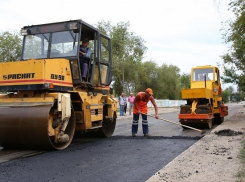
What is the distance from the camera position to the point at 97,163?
18.2 ft

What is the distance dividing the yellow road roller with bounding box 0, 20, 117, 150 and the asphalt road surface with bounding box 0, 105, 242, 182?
583mm

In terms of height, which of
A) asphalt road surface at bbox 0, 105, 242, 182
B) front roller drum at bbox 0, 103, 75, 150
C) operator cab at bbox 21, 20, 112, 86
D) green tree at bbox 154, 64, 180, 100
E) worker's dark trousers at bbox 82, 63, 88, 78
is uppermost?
green tree at bbox 154, 64, 180, 100

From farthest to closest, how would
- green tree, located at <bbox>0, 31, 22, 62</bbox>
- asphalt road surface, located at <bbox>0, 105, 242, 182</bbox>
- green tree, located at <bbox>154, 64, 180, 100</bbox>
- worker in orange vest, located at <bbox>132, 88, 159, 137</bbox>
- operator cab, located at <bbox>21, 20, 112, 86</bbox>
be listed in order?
1. green tree, located at <bbox>154, 64, 180, 100</bbox>
2. green tree, located at <bbox>0, 31, 22, 62</bbox>
3. worker in orange vest, located at <bbox>132, 88, 159, 137</bbox>
4. operator cab, located at <bbox>21, 20, 112, 86</bbox>
5. asphalt road surface, located at <bbox>0, 105, 242, 182</bbox>

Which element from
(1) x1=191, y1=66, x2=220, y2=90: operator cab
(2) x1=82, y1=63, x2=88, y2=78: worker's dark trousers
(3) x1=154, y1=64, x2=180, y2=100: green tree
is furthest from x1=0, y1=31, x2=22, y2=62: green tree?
(3) x1=154, y1=64, x2=180, y2=100: green tree

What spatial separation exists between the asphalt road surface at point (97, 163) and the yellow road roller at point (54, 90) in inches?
22.9

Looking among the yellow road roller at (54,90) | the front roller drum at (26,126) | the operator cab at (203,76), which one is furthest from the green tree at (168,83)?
the front roller drum at (26,126)

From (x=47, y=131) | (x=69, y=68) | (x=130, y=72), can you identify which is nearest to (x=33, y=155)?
(x=47, y=131)

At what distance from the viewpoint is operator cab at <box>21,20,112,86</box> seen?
776 centimetres

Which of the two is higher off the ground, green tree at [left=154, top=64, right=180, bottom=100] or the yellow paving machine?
green tree at [left=154, top=64, right=180, bottom=100]

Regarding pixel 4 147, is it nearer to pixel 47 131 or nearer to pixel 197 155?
pixel 47 131

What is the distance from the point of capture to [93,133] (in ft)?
30.7

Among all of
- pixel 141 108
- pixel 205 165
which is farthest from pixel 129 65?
pixel 205 165

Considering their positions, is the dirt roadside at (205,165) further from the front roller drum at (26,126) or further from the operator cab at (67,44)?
the operator cab at (67,44)

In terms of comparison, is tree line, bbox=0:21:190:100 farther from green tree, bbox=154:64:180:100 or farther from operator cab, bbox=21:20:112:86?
operator cab, bbox=21:20:112:86
